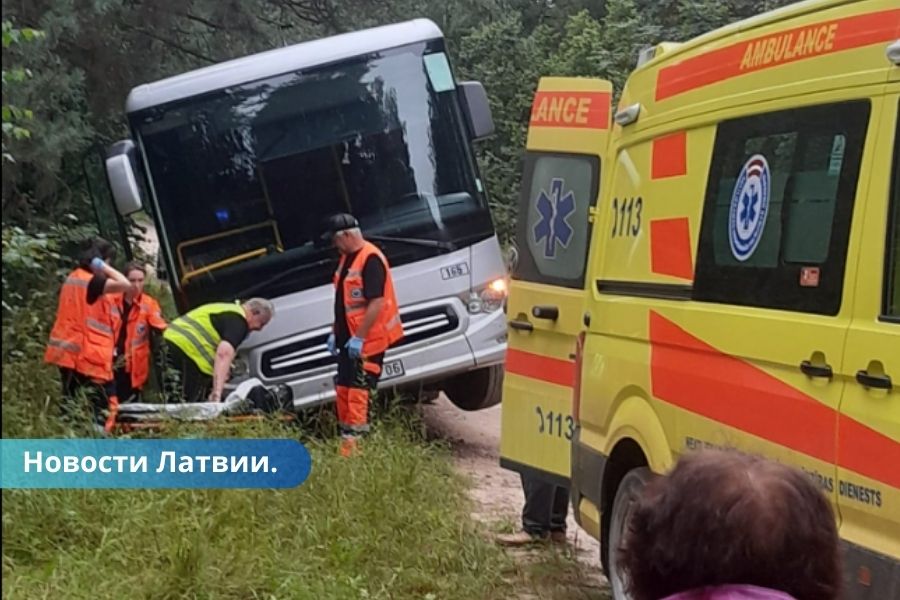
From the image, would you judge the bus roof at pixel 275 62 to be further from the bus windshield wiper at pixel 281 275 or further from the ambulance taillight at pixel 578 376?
the ambulance taillight at pixel 578 376

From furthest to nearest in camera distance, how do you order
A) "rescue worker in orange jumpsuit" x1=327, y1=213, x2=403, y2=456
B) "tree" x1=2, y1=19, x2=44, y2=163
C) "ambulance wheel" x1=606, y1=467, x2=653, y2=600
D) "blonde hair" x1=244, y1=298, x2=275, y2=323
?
"blonde hair" x1=244, y1=298, x2=275, y2=323 → "rescue worker in orange jumpsuit" x1=327, y1=213, x2=403, y2=456 → "tree" x1=2, y1=19, x2=44, y2=163 → "ambulance wheel" x1=606, y1=467, x2=653, y2=600

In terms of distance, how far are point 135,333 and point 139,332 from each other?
5 cm

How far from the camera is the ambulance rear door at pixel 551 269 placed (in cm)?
540

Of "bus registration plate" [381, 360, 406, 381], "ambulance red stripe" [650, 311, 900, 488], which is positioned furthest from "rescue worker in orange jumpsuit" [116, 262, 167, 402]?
"ambulance red stripe" [650, 311, 900, 488]

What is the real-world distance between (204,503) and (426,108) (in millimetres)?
3745

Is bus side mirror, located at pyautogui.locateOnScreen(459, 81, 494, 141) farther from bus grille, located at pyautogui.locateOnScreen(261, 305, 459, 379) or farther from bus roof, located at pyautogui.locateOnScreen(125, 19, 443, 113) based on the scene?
bus grille, located at pyautogui.locateOnScreen(261, 305, 459, 379)

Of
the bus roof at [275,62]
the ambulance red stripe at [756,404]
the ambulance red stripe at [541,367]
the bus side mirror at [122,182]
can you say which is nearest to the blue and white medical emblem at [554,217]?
the ambulance red stripe at [541,367]

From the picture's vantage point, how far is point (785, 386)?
3322 millimetres

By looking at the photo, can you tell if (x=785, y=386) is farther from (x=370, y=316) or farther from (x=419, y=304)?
(x=419, y=304)

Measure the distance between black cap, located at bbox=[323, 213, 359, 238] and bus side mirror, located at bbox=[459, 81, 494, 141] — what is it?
960 millimetres

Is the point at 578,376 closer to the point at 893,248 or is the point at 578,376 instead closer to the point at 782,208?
the point at 782,208

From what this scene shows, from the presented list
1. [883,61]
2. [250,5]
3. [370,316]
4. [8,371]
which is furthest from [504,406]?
[250,5]

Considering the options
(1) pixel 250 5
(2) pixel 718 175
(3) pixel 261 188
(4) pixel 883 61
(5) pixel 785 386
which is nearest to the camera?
(4) pixel 883 61

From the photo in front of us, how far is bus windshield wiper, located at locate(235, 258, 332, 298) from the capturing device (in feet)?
25.3
